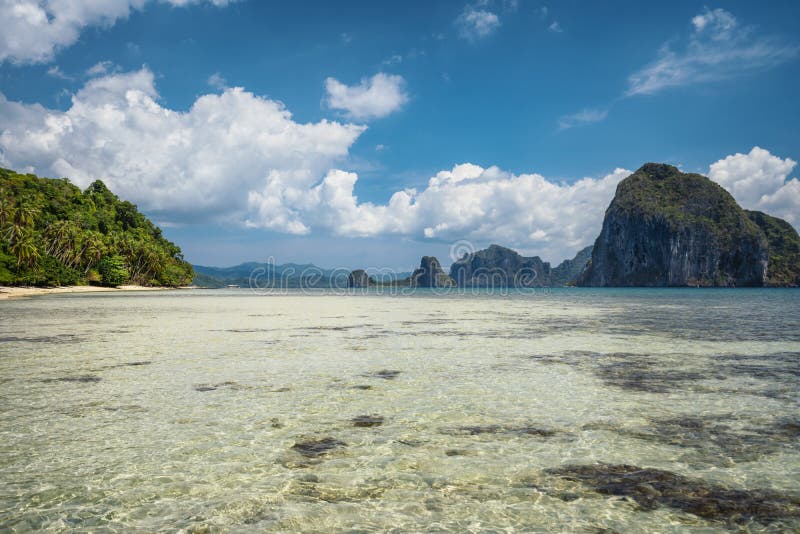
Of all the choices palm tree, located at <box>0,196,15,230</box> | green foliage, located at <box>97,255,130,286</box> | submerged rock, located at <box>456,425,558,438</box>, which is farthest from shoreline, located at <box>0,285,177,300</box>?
submerged rock, located at <box>456,425,558,438</box>

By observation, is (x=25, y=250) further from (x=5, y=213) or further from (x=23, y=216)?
(x=23, y=216)

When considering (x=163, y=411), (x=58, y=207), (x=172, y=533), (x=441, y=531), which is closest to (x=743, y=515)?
(x=441, y=531)

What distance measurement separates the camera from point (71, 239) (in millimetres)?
103750

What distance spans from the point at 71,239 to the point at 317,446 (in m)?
119

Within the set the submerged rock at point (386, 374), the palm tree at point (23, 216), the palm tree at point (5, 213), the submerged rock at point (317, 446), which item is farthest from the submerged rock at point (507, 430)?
the palm tree at point (23, 216)

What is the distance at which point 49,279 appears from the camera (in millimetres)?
91312

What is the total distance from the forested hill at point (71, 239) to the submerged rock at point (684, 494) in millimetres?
99124

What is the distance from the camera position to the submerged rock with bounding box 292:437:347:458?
25.0 ft

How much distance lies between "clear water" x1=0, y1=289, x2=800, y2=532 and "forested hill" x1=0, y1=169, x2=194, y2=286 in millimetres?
84796

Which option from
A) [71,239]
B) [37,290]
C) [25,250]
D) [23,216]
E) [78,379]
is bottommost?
[37,290]

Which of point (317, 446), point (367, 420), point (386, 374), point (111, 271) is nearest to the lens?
point (317, 446)

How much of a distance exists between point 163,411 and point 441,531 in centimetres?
719

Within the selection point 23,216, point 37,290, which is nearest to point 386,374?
point 37,290

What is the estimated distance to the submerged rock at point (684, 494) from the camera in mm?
5586
